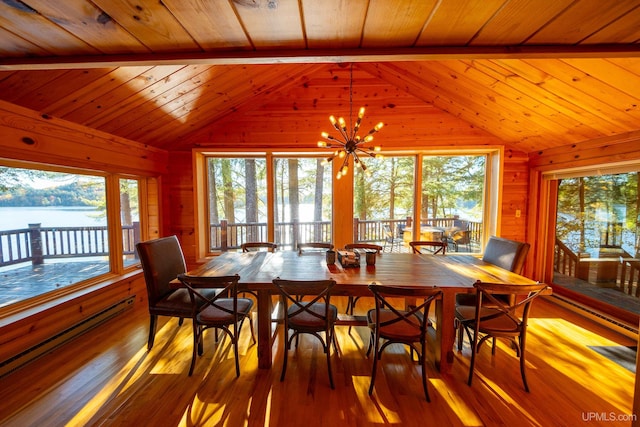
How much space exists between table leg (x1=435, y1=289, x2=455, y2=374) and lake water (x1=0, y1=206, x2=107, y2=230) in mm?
4049

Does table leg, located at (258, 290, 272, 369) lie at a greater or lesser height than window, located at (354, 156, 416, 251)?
lesser

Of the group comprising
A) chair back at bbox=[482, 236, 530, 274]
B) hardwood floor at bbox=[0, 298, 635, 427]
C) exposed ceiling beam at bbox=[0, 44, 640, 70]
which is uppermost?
exposed ceiling beam at bbox=[0, 44, 640, 70]

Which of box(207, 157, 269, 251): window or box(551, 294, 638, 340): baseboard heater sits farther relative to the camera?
box(207, 157, 269, 251): window

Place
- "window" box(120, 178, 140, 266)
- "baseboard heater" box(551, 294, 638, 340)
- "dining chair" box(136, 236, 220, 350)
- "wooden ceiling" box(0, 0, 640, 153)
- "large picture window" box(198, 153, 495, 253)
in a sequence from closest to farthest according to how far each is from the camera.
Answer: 1. "wooden ceiling" box(0, 0, 640, 153)
2. "dining chair" box(136, 236, 220, 350)
3. "baseboard heater" box(551, 294, 638, 340)
4. "window" box(120, 178, 140, 266)
5. "large picture window" box(198, 153, 495, 253)

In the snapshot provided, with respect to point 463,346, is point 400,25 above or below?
above

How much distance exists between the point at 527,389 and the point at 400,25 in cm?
279

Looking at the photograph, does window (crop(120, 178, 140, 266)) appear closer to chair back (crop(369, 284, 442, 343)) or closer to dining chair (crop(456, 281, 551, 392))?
chair back (crop(369, 284, 442, 343))

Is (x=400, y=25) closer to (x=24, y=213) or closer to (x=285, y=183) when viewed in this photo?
(x=285, y=183)

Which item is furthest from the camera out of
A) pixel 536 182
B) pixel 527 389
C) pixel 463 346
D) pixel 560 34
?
pixel 536 182

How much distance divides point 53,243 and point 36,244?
167mm

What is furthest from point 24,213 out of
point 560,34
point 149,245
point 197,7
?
point 560,34

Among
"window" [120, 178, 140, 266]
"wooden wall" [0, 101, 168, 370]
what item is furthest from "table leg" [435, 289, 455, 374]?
"window" [120, 178, 140, 266]

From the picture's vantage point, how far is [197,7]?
102cm

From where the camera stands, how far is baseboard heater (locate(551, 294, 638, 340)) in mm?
2594
